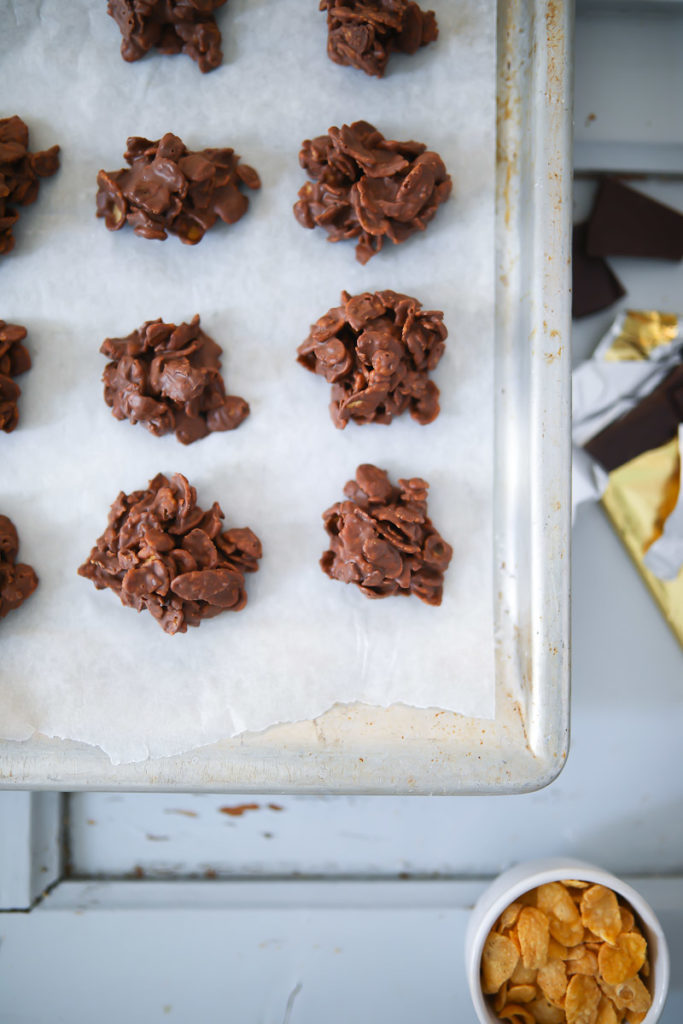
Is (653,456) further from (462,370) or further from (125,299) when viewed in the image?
(125,299)

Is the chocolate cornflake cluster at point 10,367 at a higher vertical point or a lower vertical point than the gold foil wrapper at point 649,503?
higher

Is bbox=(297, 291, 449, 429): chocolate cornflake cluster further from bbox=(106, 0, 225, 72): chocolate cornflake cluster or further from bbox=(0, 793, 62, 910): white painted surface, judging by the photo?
bbox=(0, 793, 62, 910): white painted surface

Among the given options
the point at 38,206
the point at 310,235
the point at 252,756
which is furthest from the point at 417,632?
the point at 38,206

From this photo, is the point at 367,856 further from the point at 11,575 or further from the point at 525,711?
the point at 11,575

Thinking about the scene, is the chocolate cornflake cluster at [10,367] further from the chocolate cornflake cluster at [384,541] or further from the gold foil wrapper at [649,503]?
the gold foil wrapper at [649,503]

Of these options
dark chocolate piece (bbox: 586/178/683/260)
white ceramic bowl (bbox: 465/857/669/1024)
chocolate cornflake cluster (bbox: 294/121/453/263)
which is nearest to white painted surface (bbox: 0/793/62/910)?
white ceramic bowl (bbox: 465/857/669/1024)

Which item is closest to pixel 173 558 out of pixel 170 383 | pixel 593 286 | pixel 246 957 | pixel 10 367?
pixel 170 383

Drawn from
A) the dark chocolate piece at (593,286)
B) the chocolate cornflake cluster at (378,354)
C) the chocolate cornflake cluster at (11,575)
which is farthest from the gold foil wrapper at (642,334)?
the chocolate cornflake cluster at (11,575)
